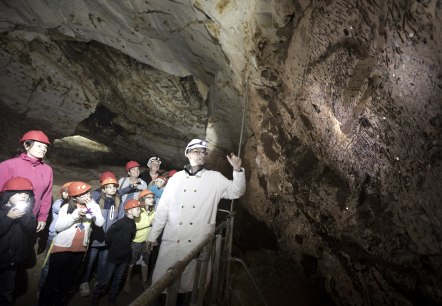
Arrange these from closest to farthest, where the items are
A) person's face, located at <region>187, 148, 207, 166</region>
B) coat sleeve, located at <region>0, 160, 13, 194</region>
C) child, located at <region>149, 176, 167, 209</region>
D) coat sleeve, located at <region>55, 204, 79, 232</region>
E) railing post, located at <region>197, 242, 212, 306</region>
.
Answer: railing post, located at <region>197, 242, 212, 306</region>, person's face, located at <region>187, 148, 207, 166</region>, coat sleeve, located at <region>55, 204, 79, 232</region>, coat sleeve, located at <region>0, 160, 13, 194</region>, child, located at <region>149, 176, 167, 209</region>

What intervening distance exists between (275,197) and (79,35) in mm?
6037

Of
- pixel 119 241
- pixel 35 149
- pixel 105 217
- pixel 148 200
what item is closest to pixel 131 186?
pixel 148 200

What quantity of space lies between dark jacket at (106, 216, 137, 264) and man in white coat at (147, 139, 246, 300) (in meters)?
0.86

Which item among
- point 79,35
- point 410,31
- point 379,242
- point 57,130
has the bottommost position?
point 379,242

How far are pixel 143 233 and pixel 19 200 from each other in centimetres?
184

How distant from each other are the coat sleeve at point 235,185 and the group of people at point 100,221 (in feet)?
0.04

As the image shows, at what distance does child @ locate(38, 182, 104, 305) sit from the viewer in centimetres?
327

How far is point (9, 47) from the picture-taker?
7137 millimetres

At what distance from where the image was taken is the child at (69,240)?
327 cm

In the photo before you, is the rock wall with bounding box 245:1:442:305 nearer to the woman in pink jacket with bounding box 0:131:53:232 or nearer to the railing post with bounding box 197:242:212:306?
the railing post with bounding box 197:242:212:306

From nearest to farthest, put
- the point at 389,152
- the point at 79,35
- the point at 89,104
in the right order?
the point at 389,152 < the point at 79,35 < the point at 89,104

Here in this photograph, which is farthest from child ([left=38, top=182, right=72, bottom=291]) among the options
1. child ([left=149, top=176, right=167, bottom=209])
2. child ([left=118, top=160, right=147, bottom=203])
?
child ([left=149, top=176, right=167, bottom=209])

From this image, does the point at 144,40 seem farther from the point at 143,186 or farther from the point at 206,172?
the point at 206,172

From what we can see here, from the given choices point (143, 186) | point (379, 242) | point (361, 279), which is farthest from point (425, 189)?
point (143, 186)
